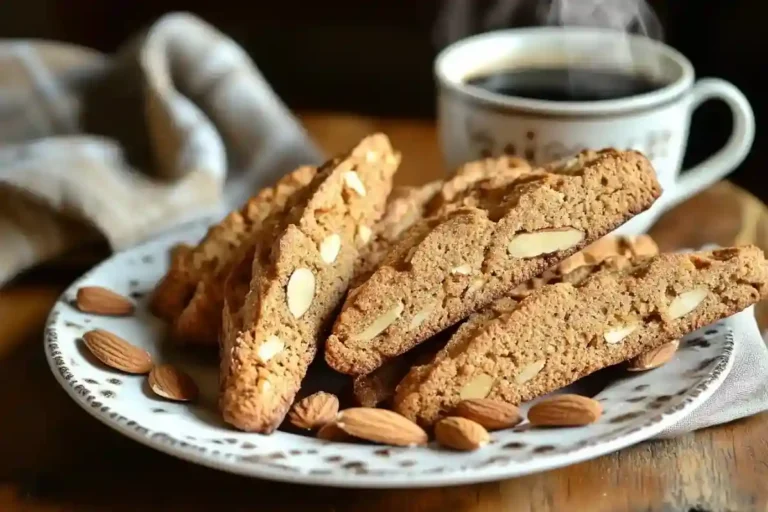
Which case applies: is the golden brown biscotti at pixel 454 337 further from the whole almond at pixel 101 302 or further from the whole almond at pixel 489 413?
the whole almond at pixel 101 302

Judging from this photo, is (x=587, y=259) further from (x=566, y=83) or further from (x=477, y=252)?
(x=566, y=83)

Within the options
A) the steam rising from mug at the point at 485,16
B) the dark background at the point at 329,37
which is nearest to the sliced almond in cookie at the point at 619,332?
the steam rising from mug at the point at 485,16

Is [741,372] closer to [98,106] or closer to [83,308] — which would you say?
[83,308]

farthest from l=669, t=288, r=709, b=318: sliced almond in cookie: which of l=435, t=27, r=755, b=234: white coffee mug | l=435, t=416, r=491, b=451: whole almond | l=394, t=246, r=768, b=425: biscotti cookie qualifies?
l=435, t=27, r=755, b=234: white coffee mug

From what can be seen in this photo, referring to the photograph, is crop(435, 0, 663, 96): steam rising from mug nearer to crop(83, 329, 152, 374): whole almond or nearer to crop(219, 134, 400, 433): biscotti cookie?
crop(219, 134, 400, 433): biscotti cookie

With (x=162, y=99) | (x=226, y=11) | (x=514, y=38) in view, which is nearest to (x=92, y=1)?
(x=226, y=11)

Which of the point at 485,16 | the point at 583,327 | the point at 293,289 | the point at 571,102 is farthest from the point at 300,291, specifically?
the point at 485,16

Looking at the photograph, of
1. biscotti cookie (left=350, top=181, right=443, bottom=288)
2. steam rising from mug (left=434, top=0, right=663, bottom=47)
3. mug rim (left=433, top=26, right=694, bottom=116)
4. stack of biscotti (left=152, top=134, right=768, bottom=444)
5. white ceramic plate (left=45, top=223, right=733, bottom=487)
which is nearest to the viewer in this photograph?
white ceramic plate (left=45, top=223, right=733, bottom=487)
